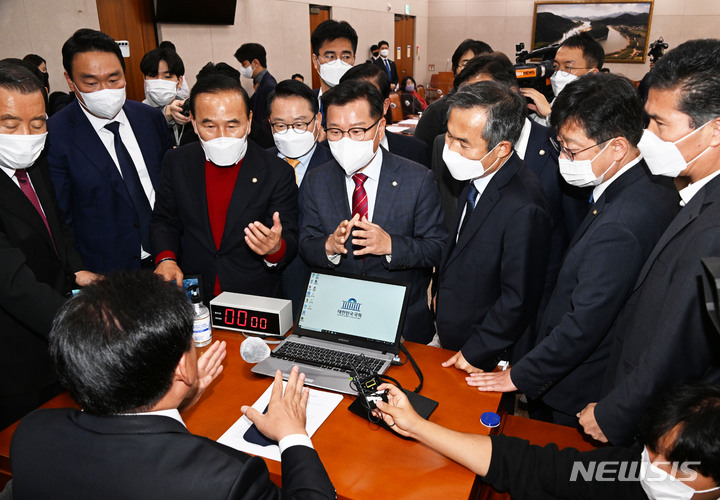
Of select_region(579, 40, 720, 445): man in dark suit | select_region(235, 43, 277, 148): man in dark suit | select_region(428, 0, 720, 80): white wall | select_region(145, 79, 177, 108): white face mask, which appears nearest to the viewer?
select_region(579, 40, 720, 445): man in dark suit

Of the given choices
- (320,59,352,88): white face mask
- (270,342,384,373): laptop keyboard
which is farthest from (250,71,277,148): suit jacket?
(270,342,384,373): laptop keyboard

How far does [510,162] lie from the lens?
1.95 metres

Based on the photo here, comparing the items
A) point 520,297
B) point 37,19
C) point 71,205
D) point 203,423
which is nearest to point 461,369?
point 520,297

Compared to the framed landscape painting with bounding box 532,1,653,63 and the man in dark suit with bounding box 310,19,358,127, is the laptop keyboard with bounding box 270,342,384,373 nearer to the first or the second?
the man in dark suit with bounding box 310,19,358,127

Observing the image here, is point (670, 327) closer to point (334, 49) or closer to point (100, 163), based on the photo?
point (100, 163)

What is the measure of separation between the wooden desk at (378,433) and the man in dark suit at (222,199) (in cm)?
54

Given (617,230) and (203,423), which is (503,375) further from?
(203,423)

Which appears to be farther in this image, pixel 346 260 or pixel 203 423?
pixel 346 260

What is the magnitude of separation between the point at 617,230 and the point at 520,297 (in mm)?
403

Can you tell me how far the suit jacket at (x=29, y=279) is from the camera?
5.79 feet

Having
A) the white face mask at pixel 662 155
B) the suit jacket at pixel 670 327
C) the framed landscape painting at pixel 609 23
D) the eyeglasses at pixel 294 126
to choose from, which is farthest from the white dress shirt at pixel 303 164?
the framed landscape painting at pixel 609 23

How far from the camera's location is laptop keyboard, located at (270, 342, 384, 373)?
5.74 feet

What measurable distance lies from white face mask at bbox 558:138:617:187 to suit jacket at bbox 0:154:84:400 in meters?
1.98

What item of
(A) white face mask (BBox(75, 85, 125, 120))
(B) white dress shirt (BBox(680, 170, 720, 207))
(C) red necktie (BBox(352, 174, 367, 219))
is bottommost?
(C) red necktie (BBox(352, 174, 367, 219))
